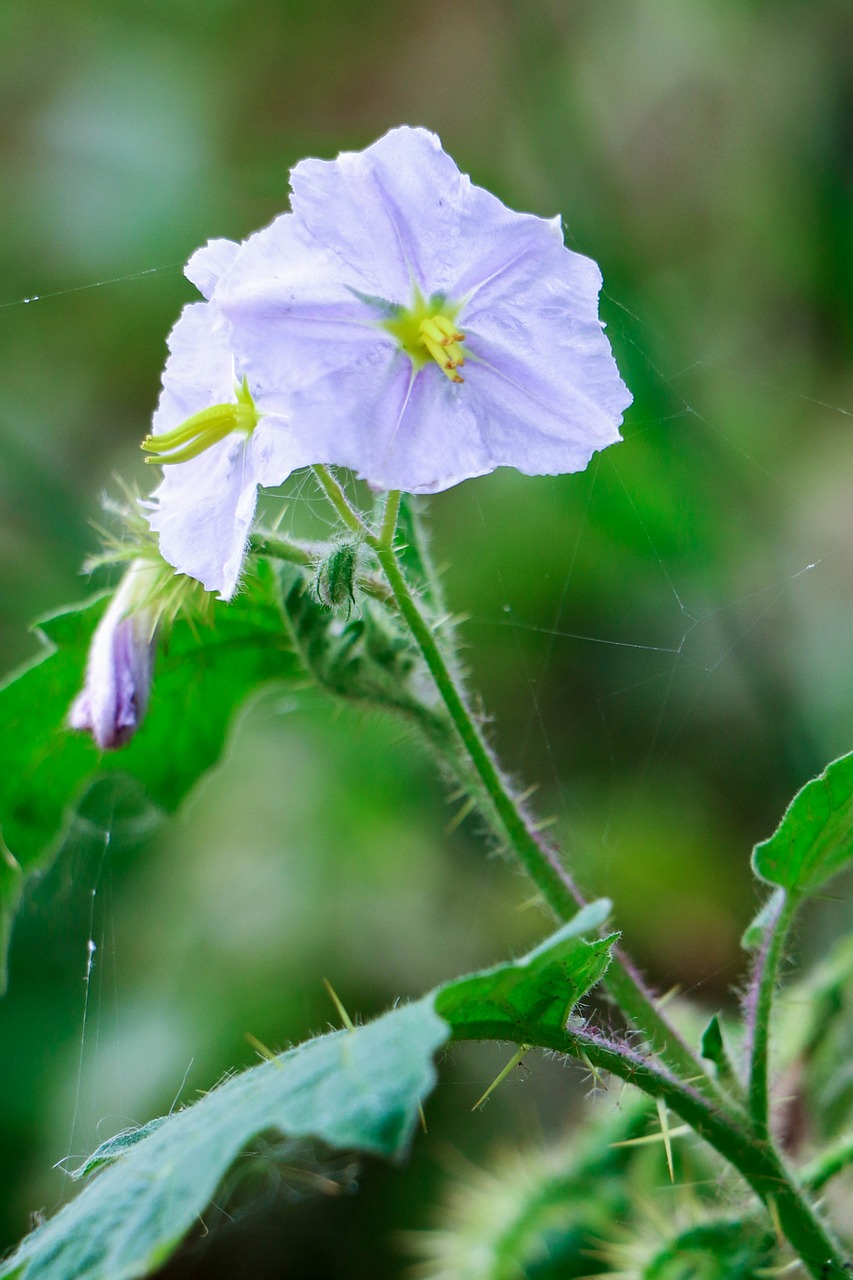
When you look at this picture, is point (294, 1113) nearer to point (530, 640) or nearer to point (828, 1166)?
point (828, 1166)

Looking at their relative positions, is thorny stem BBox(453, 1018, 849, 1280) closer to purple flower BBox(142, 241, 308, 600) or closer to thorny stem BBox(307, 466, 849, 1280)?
thorny stem BBox(307, 466, 849, 1280)

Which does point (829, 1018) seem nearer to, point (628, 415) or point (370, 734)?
point (628, 415)

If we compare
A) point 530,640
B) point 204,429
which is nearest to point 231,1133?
point 204,429

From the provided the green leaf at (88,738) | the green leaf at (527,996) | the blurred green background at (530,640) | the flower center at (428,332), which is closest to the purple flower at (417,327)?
the flower center at (428,332)

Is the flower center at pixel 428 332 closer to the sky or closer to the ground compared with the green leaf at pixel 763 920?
closer to the sky

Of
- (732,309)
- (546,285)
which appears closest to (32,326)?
(732,309)

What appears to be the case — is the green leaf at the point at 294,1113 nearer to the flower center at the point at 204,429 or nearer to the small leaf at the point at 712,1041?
the small leaf at the point at 712,1041

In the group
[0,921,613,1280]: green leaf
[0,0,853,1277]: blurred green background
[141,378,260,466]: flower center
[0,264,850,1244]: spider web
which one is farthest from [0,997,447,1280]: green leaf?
[0,264,850,1244]: spider web

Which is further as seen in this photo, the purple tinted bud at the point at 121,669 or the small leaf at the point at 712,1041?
the purple tinted bud at the point at 121,669
